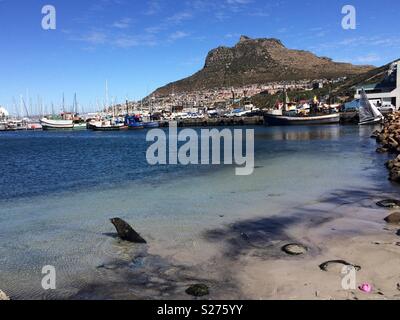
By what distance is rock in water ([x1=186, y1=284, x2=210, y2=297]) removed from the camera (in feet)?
27.3

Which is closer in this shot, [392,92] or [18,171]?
[18,171]

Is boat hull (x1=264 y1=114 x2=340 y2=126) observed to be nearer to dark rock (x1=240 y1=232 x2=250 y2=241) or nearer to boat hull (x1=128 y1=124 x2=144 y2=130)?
boat hull (x1=128 y1=124 x2=144 y2=130)

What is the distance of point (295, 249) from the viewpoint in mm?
10734

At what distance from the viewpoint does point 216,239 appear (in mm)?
12258

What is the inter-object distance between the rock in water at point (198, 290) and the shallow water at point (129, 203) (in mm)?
1897

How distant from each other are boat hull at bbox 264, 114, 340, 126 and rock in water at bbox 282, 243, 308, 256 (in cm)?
8127

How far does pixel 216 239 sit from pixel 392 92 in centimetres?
8825

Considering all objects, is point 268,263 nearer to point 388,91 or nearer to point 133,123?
point 388,91

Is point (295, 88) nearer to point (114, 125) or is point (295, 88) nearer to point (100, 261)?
point (114, 125)

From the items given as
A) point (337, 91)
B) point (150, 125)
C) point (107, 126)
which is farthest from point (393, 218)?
point (337, 91)

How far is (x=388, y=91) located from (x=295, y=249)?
95.8 metres

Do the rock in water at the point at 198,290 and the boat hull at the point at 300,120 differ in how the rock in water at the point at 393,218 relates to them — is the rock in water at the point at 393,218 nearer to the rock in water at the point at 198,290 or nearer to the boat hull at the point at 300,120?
the rock in water at the point at 198,290

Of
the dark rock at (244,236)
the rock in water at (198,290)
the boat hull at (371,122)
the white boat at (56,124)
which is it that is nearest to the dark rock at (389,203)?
the dark rock at (244,236)
